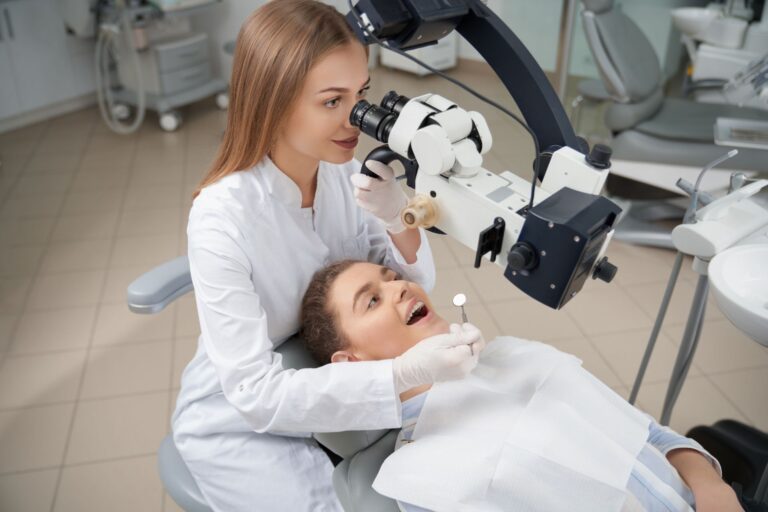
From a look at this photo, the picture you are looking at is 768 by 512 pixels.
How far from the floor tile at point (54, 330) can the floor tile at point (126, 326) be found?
39 millimetres

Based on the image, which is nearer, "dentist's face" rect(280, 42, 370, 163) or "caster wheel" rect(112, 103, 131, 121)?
"dentist's face" rect(280, 42, 370, 163)

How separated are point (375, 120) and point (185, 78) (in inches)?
135

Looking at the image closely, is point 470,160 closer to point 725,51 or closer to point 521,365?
point 521,365

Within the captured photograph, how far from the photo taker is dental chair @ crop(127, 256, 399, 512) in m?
1.05

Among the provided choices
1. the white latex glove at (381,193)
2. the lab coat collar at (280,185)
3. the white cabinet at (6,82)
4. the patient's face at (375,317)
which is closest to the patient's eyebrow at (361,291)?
the patient's face at (375,317)

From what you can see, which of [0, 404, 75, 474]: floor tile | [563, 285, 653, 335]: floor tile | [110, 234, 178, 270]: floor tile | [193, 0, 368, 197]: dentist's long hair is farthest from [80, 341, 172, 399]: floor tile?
[563, 285, 653, 335]: floor tile

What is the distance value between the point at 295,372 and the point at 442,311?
138 centimetres

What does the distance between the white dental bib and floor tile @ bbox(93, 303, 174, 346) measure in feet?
4.97

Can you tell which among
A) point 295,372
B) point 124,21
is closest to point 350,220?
point 295,372

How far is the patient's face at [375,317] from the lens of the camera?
48.0 inches

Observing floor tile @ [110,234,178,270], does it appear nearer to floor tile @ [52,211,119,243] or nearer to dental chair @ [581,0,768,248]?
floor tile @ [52,211,119,243]

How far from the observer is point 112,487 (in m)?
1.80

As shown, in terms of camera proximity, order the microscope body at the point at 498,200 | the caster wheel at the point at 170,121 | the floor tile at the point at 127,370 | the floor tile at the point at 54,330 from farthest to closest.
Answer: the caster wheel at the point at 170,121, the floor tile at the point at 54,330, the floor tile at the point at 127,370, the microscope body at the point at 498,200

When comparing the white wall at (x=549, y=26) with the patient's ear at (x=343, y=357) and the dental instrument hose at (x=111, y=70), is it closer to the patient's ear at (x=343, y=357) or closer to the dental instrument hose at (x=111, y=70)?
the dental instrument hose at (x=111, y=70)
